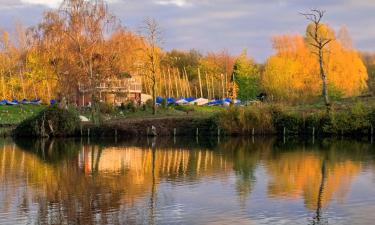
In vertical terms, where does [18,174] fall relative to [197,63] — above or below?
below

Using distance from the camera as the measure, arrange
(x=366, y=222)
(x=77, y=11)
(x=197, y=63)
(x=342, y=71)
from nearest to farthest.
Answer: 1. (x=366, y=222)
2. (x=77, y=11)
3. (x=342, y=71)
4. (x=197, y=63)

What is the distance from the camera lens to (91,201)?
62.6 ft

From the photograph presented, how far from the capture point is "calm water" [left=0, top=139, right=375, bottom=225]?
1662cm

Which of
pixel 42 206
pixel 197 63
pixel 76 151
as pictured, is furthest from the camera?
pixel 197 63

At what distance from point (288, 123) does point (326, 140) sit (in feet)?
20.6

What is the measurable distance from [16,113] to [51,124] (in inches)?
723

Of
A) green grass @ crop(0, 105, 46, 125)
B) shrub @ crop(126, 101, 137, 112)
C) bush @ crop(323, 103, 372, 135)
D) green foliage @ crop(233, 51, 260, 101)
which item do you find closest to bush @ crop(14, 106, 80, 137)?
green grass @ crop(0, 105, 46, 125)

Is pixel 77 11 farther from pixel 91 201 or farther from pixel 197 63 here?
pixel 197 63

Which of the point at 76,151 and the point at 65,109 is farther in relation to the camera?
the point at 65,109

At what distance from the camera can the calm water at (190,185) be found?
16.6 meters

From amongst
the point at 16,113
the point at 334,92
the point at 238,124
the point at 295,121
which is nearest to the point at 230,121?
the point at 238,124

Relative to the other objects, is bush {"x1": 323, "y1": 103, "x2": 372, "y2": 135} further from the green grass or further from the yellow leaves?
the green grass

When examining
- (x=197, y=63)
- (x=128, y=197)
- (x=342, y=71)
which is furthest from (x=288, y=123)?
(x=197, y=63)

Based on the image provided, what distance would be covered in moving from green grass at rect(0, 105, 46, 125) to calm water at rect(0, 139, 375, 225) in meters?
23.6
